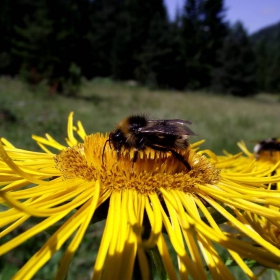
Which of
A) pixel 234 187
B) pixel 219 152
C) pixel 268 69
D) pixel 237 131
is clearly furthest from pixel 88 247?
pixel 268 69

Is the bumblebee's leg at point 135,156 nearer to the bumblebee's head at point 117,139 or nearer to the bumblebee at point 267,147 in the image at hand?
the bumblebee's head at point 117,139

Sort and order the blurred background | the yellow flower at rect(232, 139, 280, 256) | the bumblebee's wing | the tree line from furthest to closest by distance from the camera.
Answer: the tree line, the blurred background, the bumblebee's wing, the yellow flower at rect(232, 139, 280, 256)

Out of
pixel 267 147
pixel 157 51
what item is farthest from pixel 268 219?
pixel 157 51

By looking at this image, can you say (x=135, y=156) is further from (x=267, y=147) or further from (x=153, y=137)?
(x=267, y=147)

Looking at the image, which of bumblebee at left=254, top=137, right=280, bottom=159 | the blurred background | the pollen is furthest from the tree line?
the pollen

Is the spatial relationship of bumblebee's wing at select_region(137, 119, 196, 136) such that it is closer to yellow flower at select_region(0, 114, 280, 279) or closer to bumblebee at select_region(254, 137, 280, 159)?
yellow flower at select_region(0, 114, 280, 279)

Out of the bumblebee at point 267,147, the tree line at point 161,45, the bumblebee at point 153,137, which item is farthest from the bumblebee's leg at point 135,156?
the tree line at point 161,45
